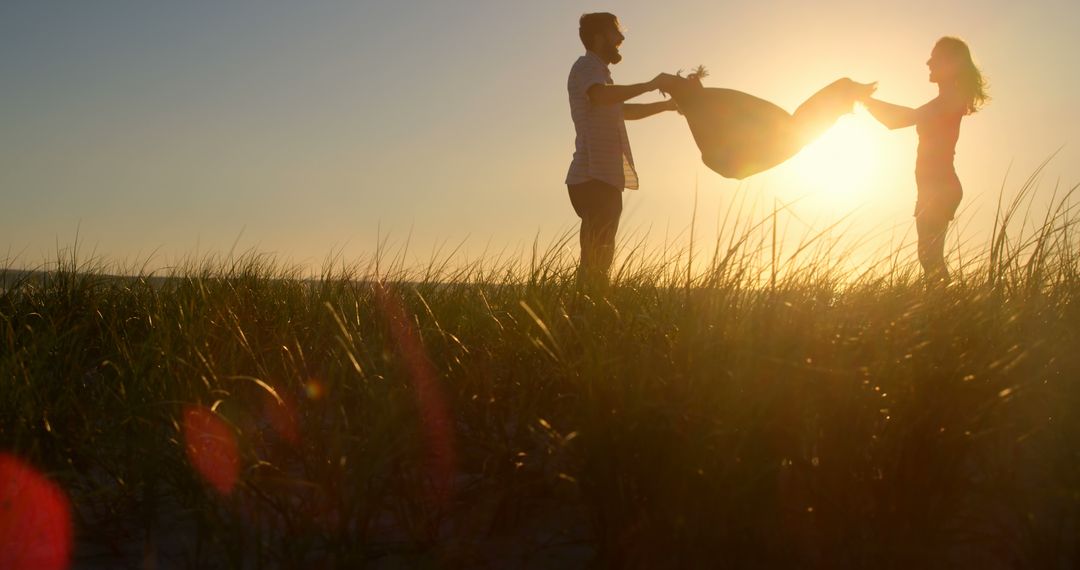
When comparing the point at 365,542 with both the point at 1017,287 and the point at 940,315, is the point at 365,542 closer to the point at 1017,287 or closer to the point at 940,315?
the point at 940,315

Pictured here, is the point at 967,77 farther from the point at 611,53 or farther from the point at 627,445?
the point at 627,445

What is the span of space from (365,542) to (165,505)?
0.70 meters

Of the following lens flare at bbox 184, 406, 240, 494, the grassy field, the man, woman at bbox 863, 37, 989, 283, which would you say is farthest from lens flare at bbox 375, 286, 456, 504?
woman at bbox 863, 37, 989, 283

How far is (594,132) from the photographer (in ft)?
15.1

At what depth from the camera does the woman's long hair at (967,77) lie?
5348 millimetres

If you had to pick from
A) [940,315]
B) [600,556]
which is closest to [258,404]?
[600,556]

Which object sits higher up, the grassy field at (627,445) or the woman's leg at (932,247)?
the woman's leg at (932,247)

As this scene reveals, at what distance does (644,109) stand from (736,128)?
2.07 ft

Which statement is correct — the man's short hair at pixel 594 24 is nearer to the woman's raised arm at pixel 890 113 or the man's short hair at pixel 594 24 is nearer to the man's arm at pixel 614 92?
the man's arm at pixel 614 92

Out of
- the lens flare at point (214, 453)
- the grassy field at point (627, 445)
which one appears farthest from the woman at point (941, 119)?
the lens flare at point (214, 453)

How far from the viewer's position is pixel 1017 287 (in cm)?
315

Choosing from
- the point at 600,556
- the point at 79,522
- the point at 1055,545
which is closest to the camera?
the point at 1055,545

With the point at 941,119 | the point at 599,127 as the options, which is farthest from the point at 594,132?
the point at 941,119

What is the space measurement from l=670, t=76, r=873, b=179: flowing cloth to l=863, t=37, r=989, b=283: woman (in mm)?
800
